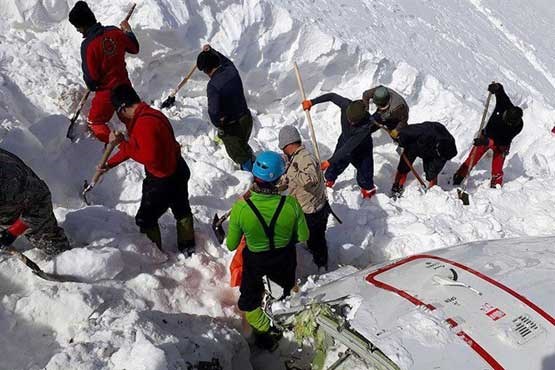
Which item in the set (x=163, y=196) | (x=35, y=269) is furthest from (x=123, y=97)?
(x=35, y=269)

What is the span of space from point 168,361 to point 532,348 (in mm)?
2241

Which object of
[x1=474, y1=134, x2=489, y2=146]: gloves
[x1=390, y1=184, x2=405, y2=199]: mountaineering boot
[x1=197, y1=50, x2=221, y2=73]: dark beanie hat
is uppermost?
[x1=197, y1=50, x2=221, y2=73]: dark beanie hat

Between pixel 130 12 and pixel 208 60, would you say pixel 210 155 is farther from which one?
pixel 130 12

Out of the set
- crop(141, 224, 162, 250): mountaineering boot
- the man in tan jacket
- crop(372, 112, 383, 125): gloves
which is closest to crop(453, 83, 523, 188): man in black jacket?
crop(372, 112, 383, 125): gloves

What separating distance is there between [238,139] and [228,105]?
0.43 metres

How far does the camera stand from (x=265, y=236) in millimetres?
3990

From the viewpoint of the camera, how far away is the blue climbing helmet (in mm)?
3762

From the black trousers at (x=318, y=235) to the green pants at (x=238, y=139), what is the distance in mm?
1339

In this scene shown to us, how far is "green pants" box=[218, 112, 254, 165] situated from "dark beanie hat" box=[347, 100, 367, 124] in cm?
114

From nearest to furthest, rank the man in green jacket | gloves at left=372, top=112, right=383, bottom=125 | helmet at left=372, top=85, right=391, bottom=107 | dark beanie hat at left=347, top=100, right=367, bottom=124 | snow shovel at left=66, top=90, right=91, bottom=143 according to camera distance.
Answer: the man in green jacket < snow shovel at left=66, top=90, right=91, bottom=143 < dark beanie hat at left=347, top=100, right=367, bottom=124 < helmet at left=372, top=85, right=391, bottom=107 < gloves at left=372, top=112, right=383, bottom=125

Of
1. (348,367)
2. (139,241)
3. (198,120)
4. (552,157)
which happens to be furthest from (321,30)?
(348,367)

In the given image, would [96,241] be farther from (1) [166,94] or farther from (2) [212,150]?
(1) [166,94]

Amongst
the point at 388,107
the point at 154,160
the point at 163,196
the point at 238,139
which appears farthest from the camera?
the point at 388,107

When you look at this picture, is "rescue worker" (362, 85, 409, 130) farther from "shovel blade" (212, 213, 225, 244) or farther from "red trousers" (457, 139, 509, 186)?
"shovel blade" (212, 213, 225, 244)
